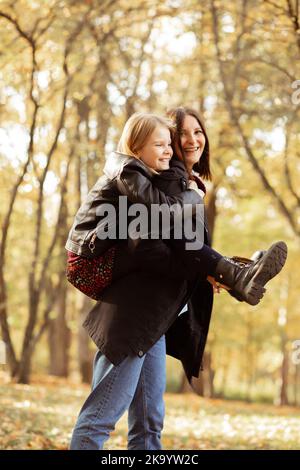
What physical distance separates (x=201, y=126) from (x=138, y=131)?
62 centimetres

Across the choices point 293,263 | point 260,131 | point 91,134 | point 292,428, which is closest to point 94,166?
point 91,134

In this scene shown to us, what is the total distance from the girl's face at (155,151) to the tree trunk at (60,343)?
1588 cm

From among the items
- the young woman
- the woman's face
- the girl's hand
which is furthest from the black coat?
the woman's face

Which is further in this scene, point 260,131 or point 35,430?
point 260,131

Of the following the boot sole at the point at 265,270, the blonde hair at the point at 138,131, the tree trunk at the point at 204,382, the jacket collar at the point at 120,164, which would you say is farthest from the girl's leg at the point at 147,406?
the tree trunk at the point at 204,382

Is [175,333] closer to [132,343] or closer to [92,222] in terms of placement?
[132,343]

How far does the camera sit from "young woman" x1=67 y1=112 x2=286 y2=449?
3.17m

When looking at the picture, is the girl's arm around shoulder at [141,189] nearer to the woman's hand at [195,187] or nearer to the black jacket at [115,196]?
the black jacket at [115,196]

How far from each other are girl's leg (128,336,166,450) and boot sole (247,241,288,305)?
0.56 meters

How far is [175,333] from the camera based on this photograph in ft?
11.8

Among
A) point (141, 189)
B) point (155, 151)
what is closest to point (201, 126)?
point (155, 151)

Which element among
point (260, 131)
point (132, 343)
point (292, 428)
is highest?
point (260, 131)

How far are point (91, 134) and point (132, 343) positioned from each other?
11.3 meters

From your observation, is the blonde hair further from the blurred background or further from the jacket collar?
the blurred background
